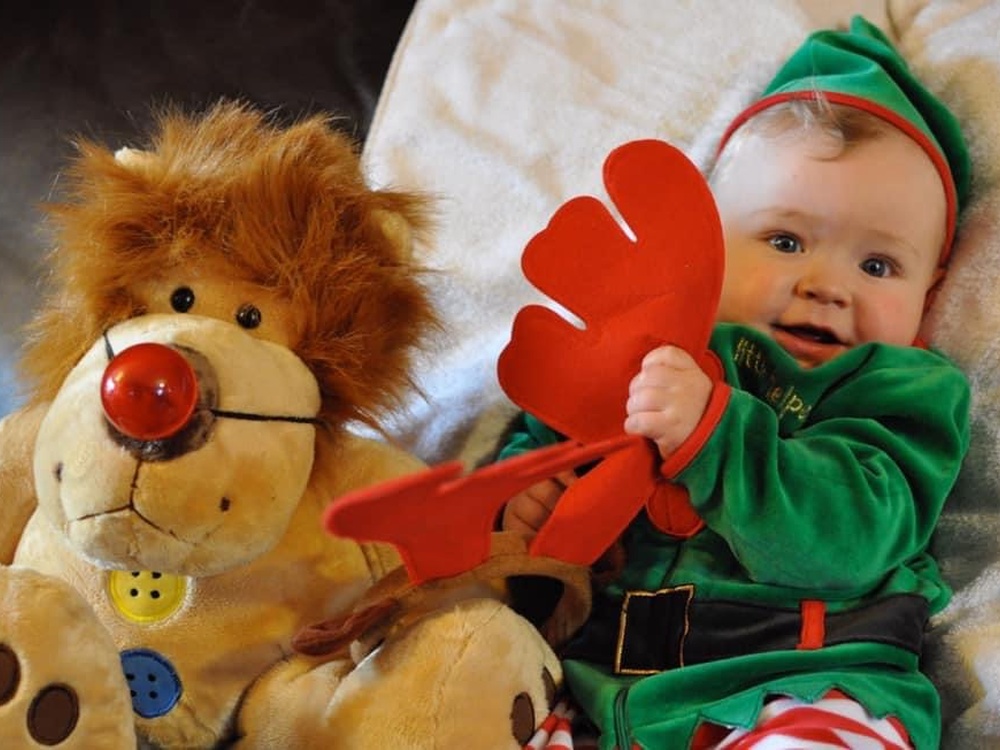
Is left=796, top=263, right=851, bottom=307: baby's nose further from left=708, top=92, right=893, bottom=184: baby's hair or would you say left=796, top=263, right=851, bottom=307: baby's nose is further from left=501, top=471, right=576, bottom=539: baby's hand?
left=501, top=471, right=576, bottom=539: baby's hand

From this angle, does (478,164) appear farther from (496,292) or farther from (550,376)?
(550,376)

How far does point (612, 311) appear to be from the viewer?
0.69 metres

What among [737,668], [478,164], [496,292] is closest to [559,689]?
[737,668]

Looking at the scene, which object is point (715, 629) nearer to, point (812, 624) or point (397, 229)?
point (812, 624)

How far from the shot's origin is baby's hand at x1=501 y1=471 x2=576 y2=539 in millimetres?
792

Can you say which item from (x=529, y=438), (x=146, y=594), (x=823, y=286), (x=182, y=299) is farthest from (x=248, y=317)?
(x=823, y=286)

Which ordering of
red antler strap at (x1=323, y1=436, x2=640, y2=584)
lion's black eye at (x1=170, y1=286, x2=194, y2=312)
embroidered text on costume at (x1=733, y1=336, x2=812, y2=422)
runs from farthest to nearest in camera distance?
embroidered text on costume at (x1=733, y1=336, x2=812, y2=422), lion's black eye at (x1=170, y1=286, x2=194, y2=312), red antler strap at (x1=323, y1=436, x2=640, y2=584)

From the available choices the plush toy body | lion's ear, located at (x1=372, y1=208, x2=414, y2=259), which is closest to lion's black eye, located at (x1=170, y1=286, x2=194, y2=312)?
the plush toy body

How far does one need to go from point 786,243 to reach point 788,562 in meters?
0.25

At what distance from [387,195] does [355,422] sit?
5.3 inches

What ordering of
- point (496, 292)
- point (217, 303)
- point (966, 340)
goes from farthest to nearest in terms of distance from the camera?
1. point (496, 292)
2. point (966, 340)
3. point (217, 303)

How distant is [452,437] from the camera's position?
91 cm

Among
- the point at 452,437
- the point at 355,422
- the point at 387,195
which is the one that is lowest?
the point at 452,437

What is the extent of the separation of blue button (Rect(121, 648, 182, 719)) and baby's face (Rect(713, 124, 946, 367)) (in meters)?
0.45
